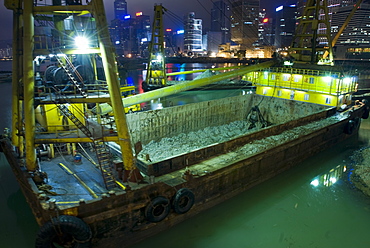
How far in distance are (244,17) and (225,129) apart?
182697mm

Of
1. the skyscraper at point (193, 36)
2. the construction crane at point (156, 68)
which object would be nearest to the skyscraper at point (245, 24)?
the skyscraper at point (193, 36)

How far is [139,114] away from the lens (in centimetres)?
1480

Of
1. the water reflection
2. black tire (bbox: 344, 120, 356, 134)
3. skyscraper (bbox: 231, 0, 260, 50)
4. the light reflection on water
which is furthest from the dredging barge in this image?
skyscraper (bbox: 231, 0, 260, 50)

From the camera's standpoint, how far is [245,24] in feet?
571

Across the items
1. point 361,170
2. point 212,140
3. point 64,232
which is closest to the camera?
point 64,232

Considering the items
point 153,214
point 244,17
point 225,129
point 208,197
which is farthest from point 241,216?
point 244,17

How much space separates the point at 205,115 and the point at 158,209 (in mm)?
10973

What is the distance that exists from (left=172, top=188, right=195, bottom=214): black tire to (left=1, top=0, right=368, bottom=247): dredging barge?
4 centimetres

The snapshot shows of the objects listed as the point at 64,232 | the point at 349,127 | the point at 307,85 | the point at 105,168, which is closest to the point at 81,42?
the point at 105,168

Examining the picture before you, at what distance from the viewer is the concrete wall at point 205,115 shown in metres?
15.3

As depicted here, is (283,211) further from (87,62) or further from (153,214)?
(87,62)

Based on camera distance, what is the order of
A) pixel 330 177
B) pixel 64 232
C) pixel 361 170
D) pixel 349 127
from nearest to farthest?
pixel 64 232 → pixel 330 177 → pixel 361 170 → pixel 349 127

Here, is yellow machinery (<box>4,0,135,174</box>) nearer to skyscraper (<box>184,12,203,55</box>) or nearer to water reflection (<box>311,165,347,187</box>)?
water reflection (<box>311,165,347,187</box>)

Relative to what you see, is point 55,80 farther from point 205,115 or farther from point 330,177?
point 330,177
